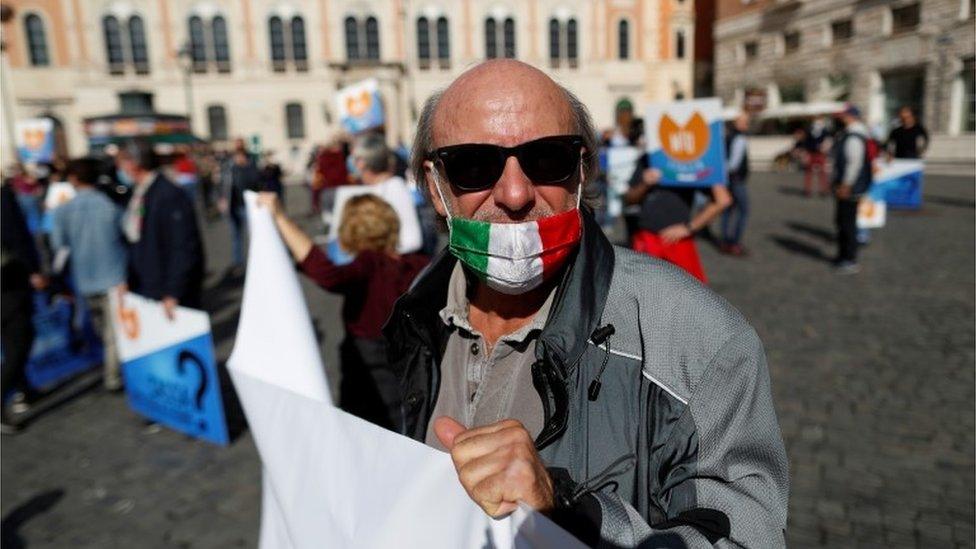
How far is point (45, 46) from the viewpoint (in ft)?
118

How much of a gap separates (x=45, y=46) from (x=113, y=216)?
37.9m

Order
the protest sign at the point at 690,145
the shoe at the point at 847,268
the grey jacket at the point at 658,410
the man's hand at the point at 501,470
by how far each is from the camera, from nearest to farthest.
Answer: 1. the man's hand at the point at 501,470
2. the grey jacket at the point at 658,410
3. the protest sign at the point at 690,145
4. the shoe at the point at 847,268

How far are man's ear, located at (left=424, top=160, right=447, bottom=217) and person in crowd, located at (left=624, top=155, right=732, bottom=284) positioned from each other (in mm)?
3084

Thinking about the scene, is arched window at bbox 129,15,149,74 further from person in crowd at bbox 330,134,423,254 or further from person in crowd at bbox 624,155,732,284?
person in crowd at bbox 624,155,732,284

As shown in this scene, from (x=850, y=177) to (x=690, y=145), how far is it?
399 cm

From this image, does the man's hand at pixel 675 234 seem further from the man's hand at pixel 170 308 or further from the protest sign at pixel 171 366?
the man's hand at pixel 170 308

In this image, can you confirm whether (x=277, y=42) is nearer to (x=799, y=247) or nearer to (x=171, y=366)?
(x=799, y=247)

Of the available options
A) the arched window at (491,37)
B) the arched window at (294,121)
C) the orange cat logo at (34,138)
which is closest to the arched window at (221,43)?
the arched window at (294,121)

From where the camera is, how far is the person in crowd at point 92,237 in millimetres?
5137

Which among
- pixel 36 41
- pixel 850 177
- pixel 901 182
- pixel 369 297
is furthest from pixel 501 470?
pixel 36 41

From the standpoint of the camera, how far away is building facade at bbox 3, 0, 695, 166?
118 ft

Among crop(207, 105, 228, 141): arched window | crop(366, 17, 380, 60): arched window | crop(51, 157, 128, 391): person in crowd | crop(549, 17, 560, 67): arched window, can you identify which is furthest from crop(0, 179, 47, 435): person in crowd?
crop(549, 17, 560, 67): arched window

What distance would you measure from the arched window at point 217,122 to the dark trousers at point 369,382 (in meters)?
37.1

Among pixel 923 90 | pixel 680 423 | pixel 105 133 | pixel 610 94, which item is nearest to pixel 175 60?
pixel 105 133
